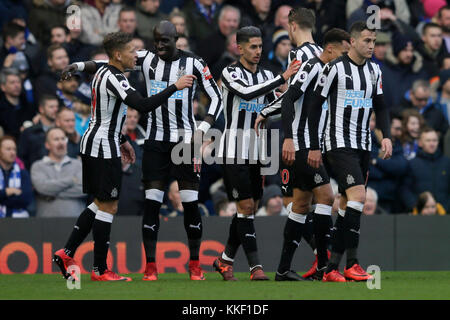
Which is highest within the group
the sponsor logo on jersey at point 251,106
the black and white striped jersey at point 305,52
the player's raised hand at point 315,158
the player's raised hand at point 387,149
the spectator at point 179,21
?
the spectator at point 179,21

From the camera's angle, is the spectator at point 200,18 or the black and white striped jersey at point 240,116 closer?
the black and white striped jersey at point 240,116

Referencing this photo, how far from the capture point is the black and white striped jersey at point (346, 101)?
8.85 m

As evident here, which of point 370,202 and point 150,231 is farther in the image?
point 370,202

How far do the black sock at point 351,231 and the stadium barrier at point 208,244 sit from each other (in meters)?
3.11

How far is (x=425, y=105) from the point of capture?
46.6 feet

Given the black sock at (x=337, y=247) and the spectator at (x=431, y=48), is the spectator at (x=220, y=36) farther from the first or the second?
the black sock at (x=337, y=247)

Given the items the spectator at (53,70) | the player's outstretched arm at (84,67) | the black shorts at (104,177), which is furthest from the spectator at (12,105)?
the black shorts at (104,177)

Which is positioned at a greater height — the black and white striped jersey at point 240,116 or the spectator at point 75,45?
the spectator at point 75,45

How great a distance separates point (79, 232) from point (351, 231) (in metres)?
2.51

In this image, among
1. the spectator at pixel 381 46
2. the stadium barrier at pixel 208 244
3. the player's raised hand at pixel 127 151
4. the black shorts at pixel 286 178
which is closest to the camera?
the black shorts at pixel 286 178

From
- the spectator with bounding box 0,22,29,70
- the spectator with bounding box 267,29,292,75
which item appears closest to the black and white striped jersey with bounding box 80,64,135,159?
the spectator with bounding box 0,22,29,70

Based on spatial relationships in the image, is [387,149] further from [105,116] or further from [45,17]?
[45,17]

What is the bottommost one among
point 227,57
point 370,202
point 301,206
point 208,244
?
point 208,244

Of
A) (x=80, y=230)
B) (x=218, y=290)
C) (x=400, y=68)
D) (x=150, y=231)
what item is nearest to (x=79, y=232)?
(x=80, y=230)
